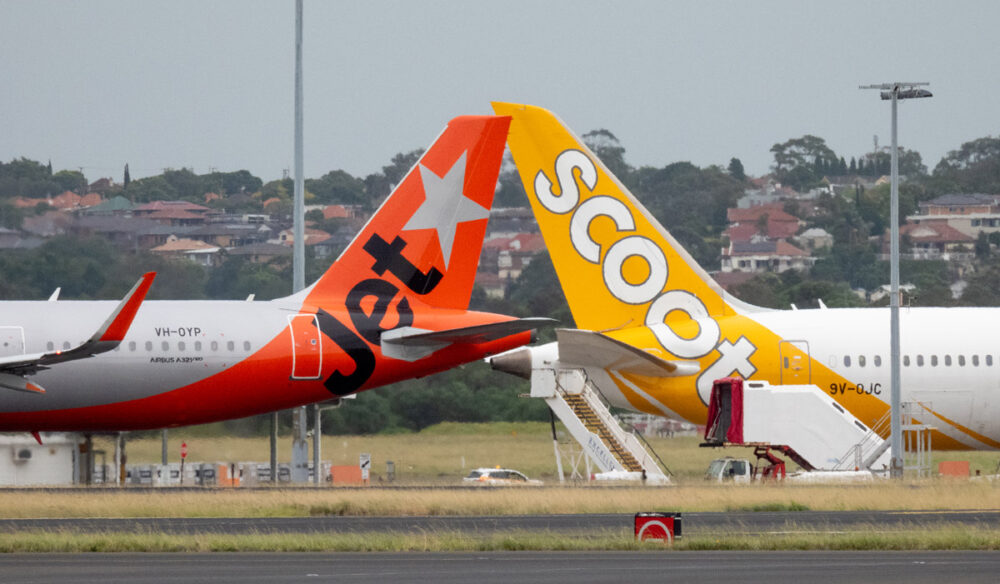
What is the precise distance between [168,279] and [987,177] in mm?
124376

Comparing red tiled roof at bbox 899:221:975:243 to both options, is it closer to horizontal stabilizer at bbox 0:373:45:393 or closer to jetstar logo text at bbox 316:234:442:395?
jetstar logo text at bbox 316:234:442:395

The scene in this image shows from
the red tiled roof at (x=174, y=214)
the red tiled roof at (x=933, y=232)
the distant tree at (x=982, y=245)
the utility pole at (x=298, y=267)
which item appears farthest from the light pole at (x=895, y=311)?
the distant tree at (x=982, y=245)

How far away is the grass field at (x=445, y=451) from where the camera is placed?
56375mm

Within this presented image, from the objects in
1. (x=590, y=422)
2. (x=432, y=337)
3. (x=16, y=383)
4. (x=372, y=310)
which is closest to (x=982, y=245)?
(x=590, y=422)

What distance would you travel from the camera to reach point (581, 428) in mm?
47531

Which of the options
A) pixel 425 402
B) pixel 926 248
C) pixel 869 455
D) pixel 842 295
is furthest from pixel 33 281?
pixel 926 248

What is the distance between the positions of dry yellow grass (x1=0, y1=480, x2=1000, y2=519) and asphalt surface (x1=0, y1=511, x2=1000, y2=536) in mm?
1205

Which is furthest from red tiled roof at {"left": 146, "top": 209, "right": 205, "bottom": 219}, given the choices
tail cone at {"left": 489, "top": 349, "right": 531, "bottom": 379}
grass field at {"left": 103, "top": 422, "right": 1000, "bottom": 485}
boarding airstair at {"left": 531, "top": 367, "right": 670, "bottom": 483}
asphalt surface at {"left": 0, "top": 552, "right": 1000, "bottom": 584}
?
asphalt surface at {"left": 0, "top": 552, "right": 1000, "bottom": 584}

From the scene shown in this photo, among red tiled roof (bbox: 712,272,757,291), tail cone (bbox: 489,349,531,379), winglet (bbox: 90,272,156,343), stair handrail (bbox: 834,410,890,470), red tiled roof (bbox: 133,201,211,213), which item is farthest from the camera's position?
red tiled roof (bbox: 712,272,757,291)

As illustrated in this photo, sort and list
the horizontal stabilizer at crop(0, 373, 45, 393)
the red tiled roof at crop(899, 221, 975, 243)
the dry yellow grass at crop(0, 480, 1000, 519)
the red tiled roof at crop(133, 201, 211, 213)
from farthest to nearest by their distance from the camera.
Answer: the red tiled roof at crop(899, 221, 975, 243) < the red tiled roof at crop(133, 201, 211, 213) < the horizontal stabilizer at crop(0, 373, 45, 393) < the dry yellow grass at crop(0, 480, 1000, 519)

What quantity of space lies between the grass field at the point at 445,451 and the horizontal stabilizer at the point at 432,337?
15.9m

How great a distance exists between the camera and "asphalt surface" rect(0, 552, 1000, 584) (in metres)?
20.8

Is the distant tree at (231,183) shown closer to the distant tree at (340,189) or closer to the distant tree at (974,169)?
the distant tree at (340,189)

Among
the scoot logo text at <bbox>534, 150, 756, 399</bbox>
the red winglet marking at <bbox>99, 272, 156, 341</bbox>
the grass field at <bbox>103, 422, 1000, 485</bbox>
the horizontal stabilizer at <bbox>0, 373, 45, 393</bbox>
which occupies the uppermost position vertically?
the scoot logo text at <bbox>534, 150, 756, 399</bbox>
